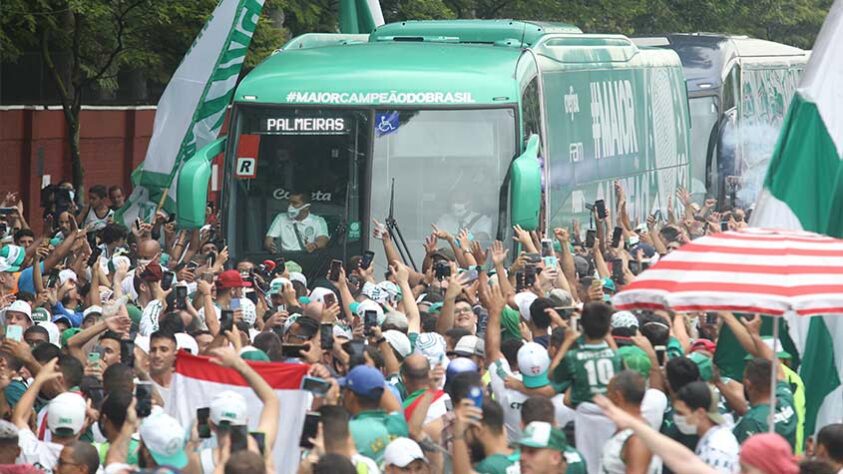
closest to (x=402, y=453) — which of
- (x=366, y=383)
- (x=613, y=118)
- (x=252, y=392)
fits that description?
(x=366, y=383)

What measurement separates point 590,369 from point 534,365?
0.47 meters

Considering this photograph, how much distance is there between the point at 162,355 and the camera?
1010 centimetres

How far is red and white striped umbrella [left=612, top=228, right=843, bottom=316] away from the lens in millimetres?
7910

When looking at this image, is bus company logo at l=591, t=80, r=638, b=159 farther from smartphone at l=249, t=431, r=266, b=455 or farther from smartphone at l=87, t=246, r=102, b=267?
smartphone at l=249, t=431, r=266, b=455

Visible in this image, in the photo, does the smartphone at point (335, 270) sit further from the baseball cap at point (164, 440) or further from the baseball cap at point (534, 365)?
the baseball cap at point (164, 440)

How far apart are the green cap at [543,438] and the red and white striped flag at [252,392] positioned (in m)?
1.36

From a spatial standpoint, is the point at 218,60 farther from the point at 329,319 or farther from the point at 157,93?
the point at 157,93

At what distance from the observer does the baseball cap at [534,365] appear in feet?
32.0

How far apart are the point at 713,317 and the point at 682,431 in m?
4.05

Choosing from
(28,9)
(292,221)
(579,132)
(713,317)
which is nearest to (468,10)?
(28,9)

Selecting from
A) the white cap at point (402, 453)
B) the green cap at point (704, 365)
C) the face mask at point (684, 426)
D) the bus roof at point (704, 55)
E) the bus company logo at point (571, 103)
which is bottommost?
the white cap at point (402, 453)

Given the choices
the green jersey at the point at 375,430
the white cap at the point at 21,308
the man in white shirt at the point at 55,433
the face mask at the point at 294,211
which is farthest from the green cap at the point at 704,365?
the face mask at the point at 294,211

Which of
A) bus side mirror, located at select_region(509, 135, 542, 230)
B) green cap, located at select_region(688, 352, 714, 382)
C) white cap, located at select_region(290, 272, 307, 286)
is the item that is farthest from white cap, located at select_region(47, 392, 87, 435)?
bus side mirror, located at select_region(509, 135, 542, 230)

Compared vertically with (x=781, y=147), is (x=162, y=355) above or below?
below
